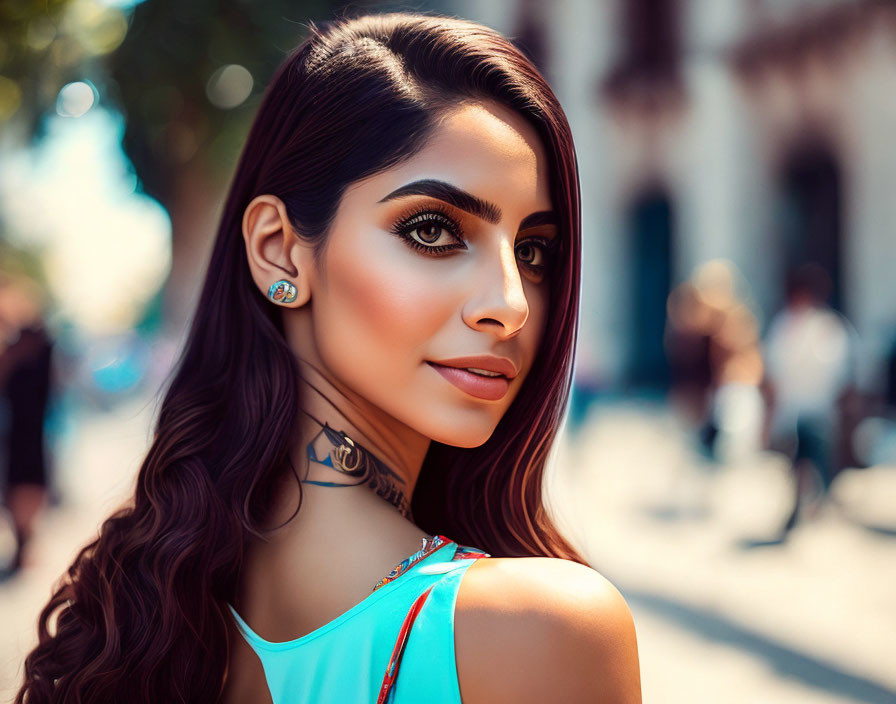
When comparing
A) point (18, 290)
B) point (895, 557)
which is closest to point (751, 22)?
point (895, 557)

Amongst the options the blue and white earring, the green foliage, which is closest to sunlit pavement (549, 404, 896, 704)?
the blue and white earring

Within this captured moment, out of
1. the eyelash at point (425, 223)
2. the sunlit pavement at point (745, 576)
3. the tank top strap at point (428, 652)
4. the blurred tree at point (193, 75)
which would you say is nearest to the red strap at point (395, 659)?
the tank top strap at point (428, 652)

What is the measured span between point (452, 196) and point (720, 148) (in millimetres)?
15085

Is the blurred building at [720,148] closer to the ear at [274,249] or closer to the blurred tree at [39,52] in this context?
the blurred tree at [39,52]

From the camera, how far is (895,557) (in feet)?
19.1

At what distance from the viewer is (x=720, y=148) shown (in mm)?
15180

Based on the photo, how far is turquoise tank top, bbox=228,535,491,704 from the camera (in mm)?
1099

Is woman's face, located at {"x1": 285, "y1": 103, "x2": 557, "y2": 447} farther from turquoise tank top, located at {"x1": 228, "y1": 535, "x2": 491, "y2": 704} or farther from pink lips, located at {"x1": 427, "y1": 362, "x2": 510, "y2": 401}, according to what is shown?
turquoise tank top, located at {"x1": 228, "y1": 535, "x2": 491, "y2": 704}

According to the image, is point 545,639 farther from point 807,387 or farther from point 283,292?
point 807,387

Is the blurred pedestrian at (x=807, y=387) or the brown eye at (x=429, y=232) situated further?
the blurred pedestrian at (x=807, y=387)

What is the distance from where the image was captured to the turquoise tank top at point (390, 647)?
3.60 ft

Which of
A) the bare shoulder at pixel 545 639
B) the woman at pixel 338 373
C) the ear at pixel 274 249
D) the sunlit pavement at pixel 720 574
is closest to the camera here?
the bare shoulder at pixel 545 639

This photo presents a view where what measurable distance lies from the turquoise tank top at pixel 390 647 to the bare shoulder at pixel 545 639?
0.03m

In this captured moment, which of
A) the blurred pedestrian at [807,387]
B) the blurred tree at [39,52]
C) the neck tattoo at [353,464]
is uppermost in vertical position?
the blurred tree at [39,52]
